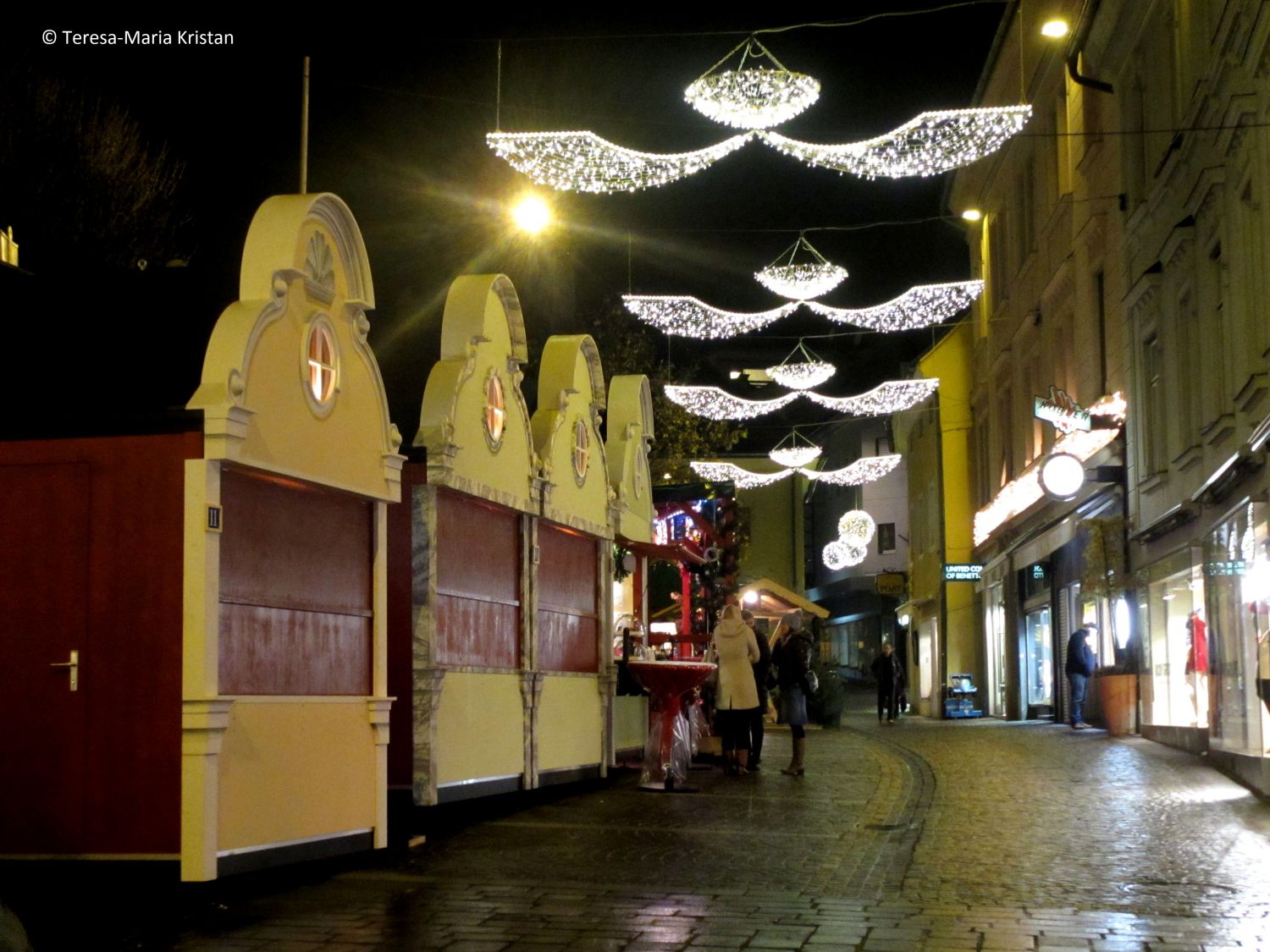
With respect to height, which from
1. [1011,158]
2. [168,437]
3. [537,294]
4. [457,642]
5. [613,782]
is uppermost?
[1011,158]

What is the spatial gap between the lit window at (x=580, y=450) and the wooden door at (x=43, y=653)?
757cm

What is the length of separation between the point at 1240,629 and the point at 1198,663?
10.7 feet

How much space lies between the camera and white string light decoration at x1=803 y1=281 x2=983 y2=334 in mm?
24453

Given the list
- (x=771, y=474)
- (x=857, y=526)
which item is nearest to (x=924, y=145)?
(x=771, y=474)

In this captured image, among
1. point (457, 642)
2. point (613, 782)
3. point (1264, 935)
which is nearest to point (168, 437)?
point (457, 642)

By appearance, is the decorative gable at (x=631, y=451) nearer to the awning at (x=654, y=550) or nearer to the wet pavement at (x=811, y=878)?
the awning at (x=654, y=550)

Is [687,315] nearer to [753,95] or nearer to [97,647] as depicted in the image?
[753,95]

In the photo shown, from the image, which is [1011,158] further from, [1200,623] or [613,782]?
[613,782]

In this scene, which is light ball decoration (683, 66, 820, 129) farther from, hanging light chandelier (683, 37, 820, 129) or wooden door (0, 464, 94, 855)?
wooden door (0, 464, 94, 855)

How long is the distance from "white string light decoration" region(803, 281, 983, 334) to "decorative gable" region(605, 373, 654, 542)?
14.7 feet

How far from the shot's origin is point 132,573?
361 inches

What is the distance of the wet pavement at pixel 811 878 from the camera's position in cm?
780

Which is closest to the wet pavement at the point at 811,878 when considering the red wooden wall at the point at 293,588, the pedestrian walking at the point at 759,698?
the red wooden wall at the point at 293,588

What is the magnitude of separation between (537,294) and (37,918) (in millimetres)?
14024
